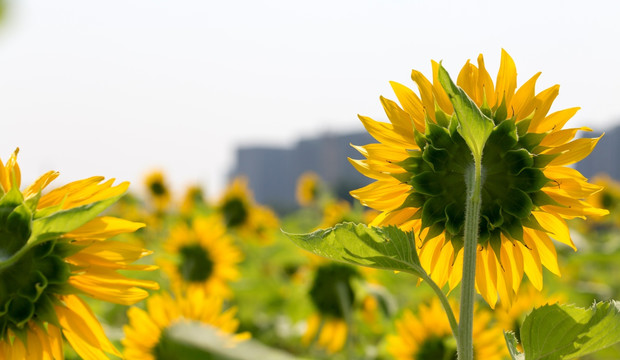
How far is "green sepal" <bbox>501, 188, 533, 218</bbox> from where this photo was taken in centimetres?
82

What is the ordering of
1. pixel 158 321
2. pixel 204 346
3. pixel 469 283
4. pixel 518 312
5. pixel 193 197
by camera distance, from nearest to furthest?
pixel 204 346 < pixel 469 283 < pixel 158 321 < pixel 518 312 < pixel 193 197

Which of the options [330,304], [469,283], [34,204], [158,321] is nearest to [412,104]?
[469,283]

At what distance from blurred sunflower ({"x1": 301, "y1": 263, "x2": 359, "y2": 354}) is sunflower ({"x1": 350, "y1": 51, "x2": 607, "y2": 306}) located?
6.01 ft

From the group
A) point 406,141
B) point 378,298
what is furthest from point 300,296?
point 406,141

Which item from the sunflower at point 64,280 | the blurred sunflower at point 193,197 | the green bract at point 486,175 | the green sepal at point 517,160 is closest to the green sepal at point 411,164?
the green bract at point 486,175

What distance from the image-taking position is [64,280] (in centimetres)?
78

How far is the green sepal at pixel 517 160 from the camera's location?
81 centimetres

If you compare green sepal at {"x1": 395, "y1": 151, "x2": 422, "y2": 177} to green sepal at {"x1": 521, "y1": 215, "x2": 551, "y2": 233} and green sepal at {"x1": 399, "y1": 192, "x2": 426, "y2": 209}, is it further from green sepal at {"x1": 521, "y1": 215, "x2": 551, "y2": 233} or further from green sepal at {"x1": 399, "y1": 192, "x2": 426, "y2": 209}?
green sepal at {"x1": 521, "y1": 215, "x2": 551, "y2": 233}

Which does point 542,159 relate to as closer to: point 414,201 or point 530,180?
point 530,180

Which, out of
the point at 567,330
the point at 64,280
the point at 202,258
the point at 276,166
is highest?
the point at 64,280

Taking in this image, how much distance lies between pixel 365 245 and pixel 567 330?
24 centimetres

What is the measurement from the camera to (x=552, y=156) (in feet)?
2.71

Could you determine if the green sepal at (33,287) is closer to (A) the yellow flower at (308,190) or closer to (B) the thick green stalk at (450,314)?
(B) the thick green stalk at (450,314)

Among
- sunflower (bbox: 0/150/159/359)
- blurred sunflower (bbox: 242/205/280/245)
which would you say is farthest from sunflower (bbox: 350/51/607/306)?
blurred sunflower (bbox: 242/205/280/245)
